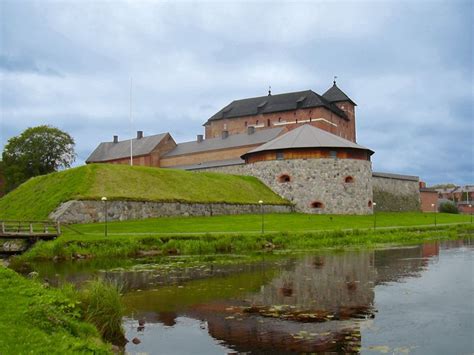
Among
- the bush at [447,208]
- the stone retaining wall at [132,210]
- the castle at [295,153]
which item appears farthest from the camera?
the bush at [447,208]

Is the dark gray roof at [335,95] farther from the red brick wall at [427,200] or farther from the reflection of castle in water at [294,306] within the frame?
the reflection of castle in water at [294,306]

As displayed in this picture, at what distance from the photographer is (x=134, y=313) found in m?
11.1

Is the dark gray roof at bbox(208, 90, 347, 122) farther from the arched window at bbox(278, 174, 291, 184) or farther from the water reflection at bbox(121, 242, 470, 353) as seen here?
the water reflection at bbox(121, 242, 470, 353)

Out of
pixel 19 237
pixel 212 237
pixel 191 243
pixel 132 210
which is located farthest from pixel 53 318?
pixel 132 210

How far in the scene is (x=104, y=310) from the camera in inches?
355

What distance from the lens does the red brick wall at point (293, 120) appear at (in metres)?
66.6

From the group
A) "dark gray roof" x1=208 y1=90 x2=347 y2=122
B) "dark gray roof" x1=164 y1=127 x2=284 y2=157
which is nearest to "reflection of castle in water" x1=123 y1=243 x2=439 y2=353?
"dark gray roof" x1=164 y1=127 x2=284 y2=157

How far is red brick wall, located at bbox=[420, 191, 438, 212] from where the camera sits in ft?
204

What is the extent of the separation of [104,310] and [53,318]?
124 centimetres

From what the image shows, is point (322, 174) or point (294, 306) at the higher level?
point (322, 174)

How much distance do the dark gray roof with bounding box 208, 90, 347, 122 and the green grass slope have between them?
27.1m

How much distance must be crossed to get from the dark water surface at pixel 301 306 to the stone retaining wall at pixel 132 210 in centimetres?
1232

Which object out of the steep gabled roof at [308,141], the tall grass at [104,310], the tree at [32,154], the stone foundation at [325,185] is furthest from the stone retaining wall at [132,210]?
the tree at [32,154]

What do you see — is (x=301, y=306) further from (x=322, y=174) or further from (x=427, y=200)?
(x=427, y=200)
